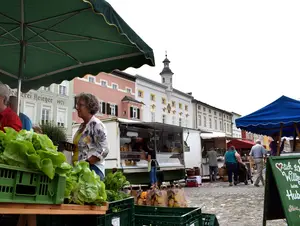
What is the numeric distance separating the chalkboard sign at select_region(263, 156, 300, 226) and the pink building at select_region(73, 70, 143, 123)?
3253 centimetres

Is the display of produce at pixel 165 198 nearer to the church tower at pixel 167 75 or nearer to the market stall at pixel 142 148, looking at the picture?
the market stall at pixel 142 148

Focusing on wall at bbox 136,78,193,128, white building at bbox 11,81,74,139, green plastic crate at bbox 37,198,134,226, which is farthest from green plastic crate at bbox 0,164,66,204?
wall at bbox 136,78,193,128

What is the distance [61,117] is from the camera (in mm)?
35812

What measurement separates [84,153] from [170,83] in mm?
46073

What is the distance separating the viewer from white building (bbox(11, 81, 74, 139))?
108 ft

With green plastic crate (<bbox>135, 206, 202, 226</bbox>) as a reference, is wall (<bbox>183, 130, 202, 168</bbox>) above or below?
above

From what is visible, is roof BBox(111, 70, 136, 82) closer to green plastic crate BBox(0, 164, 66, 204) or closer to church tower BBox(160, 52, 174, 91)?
church tower BBox(160, 52, 174, 91)

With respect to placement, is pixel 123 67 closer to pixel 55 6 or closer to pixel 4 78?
pixel 55 6

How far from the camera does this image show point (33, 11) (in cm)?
396

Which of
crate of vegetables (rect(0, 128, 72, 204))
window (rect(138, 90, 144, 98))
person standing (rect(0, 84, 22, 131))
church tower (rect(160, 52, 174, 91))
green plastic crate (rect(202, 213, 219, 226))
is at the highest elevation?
church tower (rect(160, 52, 174, 91))

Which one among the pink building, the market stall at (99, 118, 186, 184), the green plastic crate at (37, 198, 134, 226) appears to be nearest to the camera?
the green plastic crate at (37, 198, 134, 226)

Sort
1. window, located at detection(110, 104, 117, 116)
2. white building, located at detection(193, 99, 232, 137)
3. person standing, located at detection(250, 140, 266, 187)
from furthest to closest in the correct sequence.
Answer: white building, located at detection(193, 99, 232, 137), window, located at detection(110, 104, 117, 116), person standing, located at detection(250, 140, 266, 187)

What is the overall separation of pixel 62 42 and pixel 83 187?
2.96 m

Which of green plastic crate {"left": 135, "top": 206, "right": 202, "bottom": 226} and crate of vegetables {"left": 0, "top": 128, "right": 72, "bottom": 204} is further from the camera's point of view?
green plastic crate {"left": 135, "top": 206, "right": 202, "bottom": 226}
